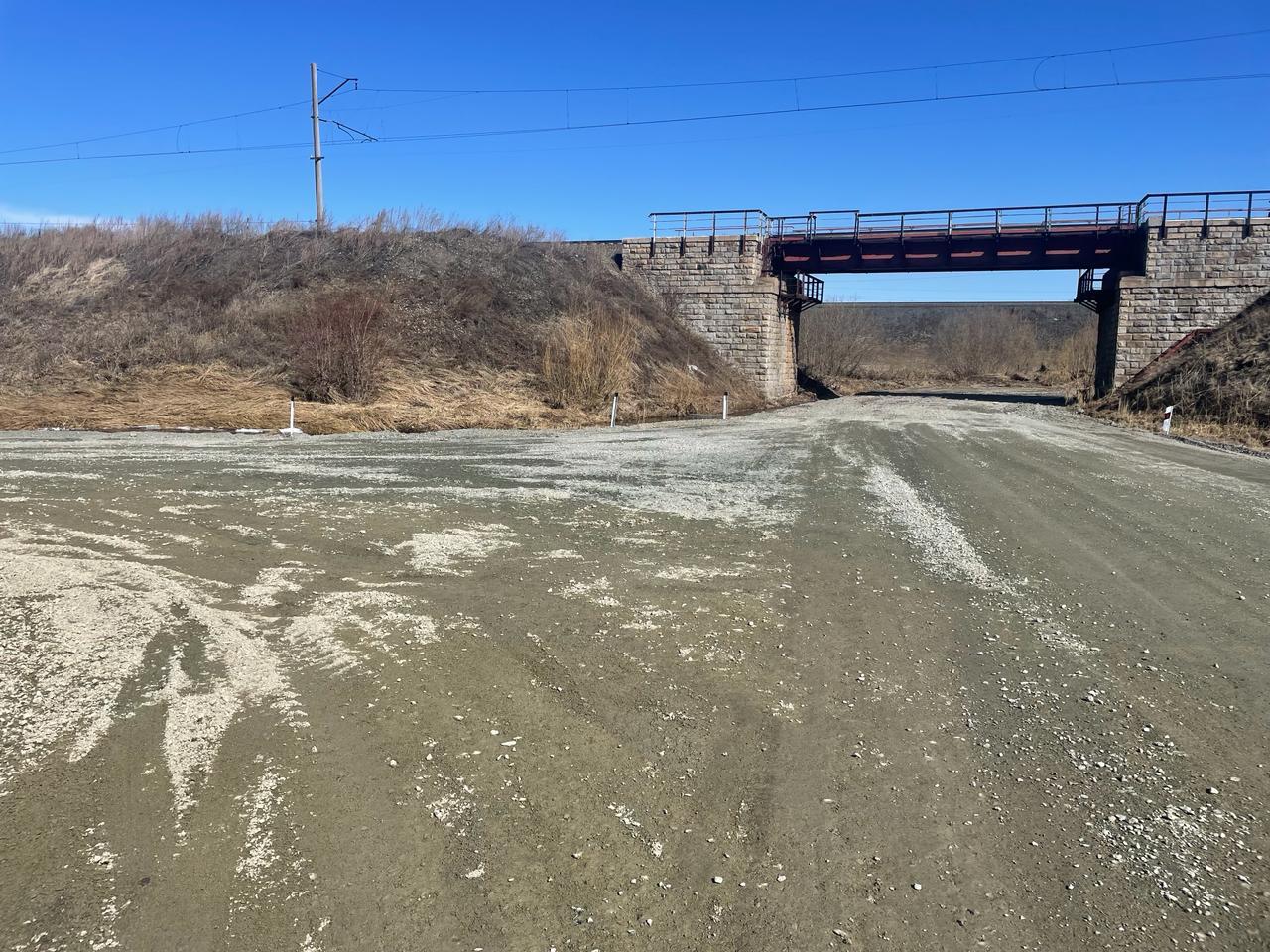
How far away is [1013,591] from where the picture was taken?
21.8 ft

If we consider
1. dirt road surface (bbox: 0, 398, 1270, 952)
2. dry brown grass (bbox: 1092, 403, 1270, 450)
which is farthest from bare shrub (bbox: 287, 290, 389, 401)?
dry brown grass (bbox: 1092, 403, 1270, 450)

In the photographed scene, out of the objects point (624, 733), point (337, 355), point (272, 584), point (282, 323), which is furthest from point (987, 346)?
point (624, 733)

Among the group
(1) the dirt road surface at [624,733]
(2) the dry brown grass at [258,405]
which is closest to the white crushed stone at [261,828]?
(1) the dirt road surface at [624,733]

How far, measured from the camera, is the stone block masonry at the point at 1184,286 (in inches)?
1280

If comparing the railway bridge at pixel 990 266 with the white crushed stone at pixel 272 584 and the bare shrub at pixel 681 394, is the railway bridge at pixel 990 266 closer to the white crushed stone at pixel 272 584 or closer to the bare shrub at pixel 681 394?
the bare shrub at pixel 681 394

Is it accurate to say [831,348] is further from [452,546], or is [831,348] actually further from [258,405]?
[452,546]

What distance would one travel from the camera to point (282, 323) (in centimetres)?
2988

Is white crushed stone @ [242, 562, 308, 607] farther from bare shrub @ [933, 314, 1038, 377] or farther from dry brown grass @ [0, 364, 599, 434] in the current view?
bare shrub @ [933, 314, 1038, 377]

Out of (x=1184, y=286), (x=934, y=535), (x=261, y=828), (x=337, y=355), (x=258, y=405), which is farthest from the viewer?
(x=1184, y=286)

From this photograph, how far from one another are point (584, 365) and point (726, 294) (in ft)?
42.6

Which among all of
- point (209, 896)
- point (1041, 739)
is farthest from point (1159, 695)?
point (209, 896)

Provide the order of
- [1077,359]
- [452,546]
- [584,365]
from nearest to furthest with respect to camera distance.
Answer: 1. [452,546]
2. [584,365]
3. [1077,359]

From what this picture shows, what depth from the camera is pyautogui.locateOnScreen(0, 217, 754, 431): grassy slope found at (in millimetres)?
24266

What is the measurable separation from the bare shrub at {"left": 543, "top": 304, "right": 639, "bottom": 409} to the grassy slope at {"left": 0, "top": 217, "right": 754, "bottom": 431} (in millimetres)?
690
